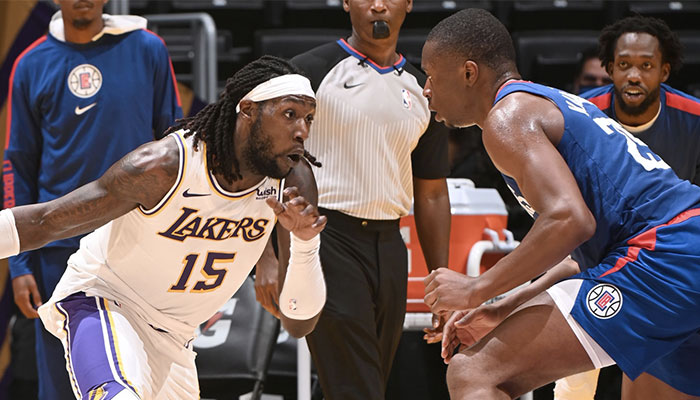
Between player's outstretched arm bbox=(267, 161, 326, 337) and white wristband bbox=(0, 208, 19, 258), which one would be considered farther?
player's outstretched arm bbox=(267, 161, 326, 337)

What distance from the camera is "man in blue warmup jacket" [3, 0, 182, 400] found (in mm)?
4164

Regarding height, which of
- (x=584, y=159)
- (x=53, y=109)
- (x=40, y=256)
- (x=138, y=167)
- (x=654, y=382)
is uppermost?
(x=584, y=159)

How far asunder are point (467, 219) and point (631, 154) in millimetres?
1804

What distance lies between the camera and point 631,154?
2.72 metres

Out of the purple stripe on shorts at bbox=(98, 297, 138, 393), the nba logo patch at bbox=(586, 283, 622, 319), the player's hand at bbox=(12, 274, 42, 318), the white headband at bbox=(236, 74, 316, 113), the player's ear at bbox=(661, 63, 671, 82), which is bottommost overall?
the player's hand at bbox=(12, 274, 42, 318)

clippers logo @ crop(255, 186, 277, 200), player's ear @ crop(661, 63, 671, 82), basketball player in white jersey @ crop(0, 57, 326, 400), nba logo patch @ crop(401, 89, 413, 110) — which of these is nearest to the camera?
basketball player in white jersey @ crop(0, 57, 326, 400)

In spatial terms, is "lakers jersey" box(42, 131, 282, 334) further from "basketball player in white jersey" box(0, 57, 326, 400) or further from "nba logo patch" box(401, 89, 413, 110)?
"nba logo patch" box(401, 89, 413, 110)

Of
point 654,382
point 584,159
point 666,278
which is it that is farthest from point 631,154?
point 654,382

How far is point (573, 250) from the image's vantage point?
2.65m

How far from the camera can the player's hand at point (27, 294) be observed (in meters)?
4.12

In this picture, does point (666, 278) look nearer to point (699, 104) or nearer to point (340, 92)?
point (340, 92)

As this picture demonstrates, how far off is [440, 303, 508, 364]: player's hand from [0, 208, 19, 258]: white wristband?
137cm

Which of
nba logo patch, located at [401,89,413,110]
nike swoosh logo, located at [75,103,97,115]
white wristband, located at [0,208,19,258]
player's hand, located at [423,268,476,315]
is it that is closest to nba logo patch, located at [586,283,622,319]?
player's hand, located at [423,268,476,315]

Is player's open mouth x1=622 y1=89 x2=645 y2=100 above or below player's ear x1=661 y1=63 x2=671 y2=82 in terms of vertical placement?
below
